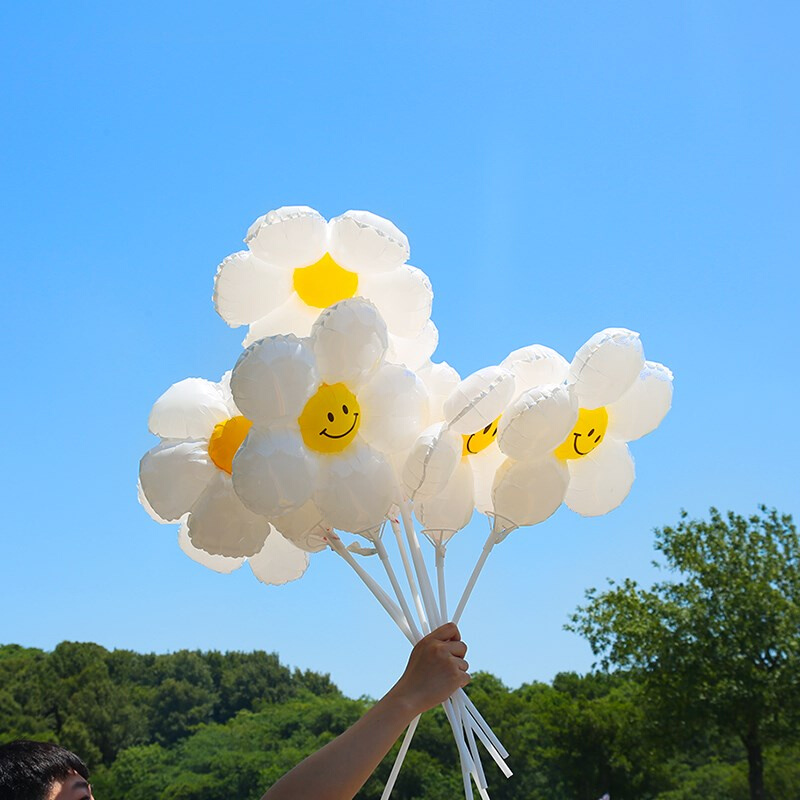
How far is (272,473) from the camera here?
8.71 feet

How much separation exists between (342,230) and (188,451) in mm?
835

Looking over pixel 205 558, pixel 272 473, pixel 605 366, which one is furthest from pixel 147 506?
pixel 605 366

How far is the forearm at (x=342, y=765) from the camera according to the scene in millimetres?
1819

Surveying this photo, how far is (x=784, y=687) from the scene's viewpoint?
18234 millimetres

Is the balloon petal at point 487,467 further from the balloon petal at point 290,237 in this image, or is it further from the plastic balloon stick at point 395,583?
the balloon petal at point 290,237

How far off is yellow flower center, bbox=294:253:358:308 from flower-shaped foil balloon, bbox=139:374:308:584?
41 cm

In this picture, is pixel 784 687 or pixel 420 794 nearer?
pixel 784 687

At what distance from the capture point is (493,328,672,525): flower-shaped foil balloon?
113 inches

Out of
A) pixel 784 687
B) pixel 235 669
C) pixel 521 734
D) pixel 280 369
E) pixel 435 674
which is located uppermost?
pixel 235 669

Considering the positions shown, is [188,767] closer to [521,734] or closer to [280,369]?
[521,734]

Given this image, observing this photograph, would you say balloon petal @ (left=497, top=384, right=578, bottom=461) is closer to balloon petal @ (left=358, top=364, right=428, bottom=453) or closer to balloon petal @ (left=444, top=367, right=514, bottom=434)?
balloon petal @ (left=444, top=367, right=514, bottom=434)

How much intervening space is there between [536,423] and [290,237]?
3.14ft

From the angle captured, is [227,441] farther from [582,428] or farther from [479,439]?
[582,428]

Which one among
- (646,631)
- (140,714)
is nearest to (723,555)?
(646,631)
